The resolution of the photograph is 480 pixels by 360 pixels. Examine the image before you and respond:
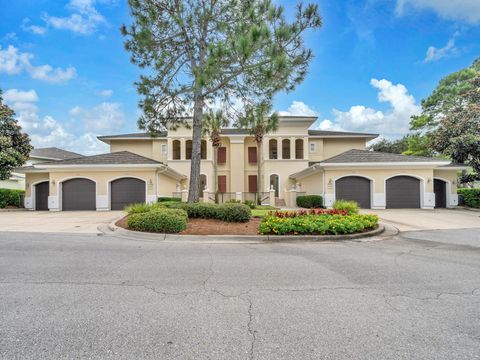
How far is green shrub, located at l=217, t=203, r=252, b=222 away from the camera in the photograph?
10344 mm

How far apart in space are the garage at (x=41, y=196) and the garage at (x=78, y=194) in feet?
8.93

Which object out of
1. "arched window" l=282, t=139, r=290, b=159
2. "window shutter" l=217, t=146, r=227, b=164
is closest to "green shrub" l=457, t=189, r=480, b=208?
"arched window" l=282, t=139, r=290, b=159

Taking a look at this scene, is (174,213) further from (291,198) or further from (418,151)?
(418,151)

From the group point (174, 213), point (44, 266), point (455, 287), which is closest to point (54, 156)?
point (174, 213)

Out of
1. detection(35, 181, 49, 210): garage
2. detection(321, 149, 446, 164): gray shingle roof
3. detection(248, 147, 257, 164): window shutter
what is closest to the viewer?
detection(321, 149, 446, 164): gray shingle roof

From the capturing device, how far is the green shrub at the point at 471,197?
19.3 meters

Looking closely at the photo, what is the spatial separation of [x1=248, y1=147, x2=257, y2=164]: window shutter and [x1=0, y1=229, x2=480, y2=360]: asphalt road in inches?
895

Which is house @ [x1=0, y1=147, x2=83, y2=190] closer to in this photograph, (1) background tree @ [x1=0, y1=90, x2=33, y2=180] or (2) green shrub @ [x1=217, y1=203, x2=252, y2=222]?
(1) background tree @ [x1=0, y1=90, x2=33, y2=180]

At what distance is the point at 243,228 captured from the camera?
9672 mm

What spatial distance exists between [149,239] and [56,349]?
6193 millimetres

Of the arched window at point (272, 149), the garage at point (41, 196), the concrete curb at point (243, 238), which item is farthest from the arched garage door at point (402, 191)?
the garage at point (41, 196)

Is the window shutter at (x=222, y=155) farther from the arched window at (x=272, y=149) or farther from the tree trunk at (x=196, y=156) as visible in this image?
the tree trunk at (x=196, y=156)

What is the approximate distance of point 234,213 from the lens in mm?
10328

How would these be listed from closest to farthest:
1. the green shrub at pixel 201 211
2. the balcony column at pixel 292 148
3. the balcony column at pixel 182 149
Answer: the green shrub at pixel 201 211
the balcony column at pixel 292 148
the balcony column at pixel 182 149
